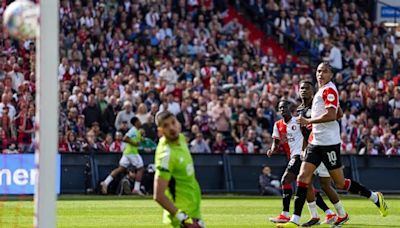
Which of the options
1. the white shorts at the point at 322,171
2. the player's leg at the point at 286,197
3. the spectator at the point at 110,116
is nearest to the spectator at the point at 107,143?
the spectator at the point at 110,116

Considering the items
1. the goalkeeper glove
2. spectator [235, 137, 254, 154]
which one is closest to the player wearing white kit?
the goalkeeper glove

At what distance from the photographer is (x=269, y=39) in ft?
133

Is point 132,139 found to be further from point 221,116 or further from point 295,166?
point 295,166

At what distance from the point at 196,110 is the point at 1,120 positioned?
7.74 m

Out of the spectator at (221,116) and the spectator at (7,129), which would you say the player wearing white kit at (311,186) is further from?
the spectator at (221,116)

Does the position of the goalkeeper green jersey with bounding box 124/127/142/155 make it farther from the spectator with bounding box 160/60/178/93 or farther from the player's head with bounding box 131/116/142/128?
the spectator with bounding box 160/60/178/93

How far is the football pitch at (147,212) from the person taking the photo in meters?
19.6

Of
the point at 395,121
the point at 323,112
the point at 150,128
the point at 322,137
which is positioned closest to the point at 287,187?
the point at 322,137

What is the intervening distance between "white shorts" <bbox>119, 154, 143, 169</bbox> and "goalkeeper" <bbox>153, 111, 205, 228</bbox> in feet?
56.0

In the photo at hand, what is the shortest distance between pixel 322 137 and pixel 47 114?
7.66 metres

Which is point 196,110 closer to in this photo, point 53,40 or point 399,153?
point 399,153

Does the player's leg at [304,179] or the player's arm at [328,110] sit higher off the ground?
the player's arm at [328,110]

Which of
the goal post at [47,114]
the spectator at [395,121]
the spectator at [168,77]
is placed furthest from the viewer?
the spectator at [395,121]

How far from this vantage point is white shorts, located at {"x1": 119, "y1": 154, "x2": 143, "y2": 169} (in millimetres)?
28625
